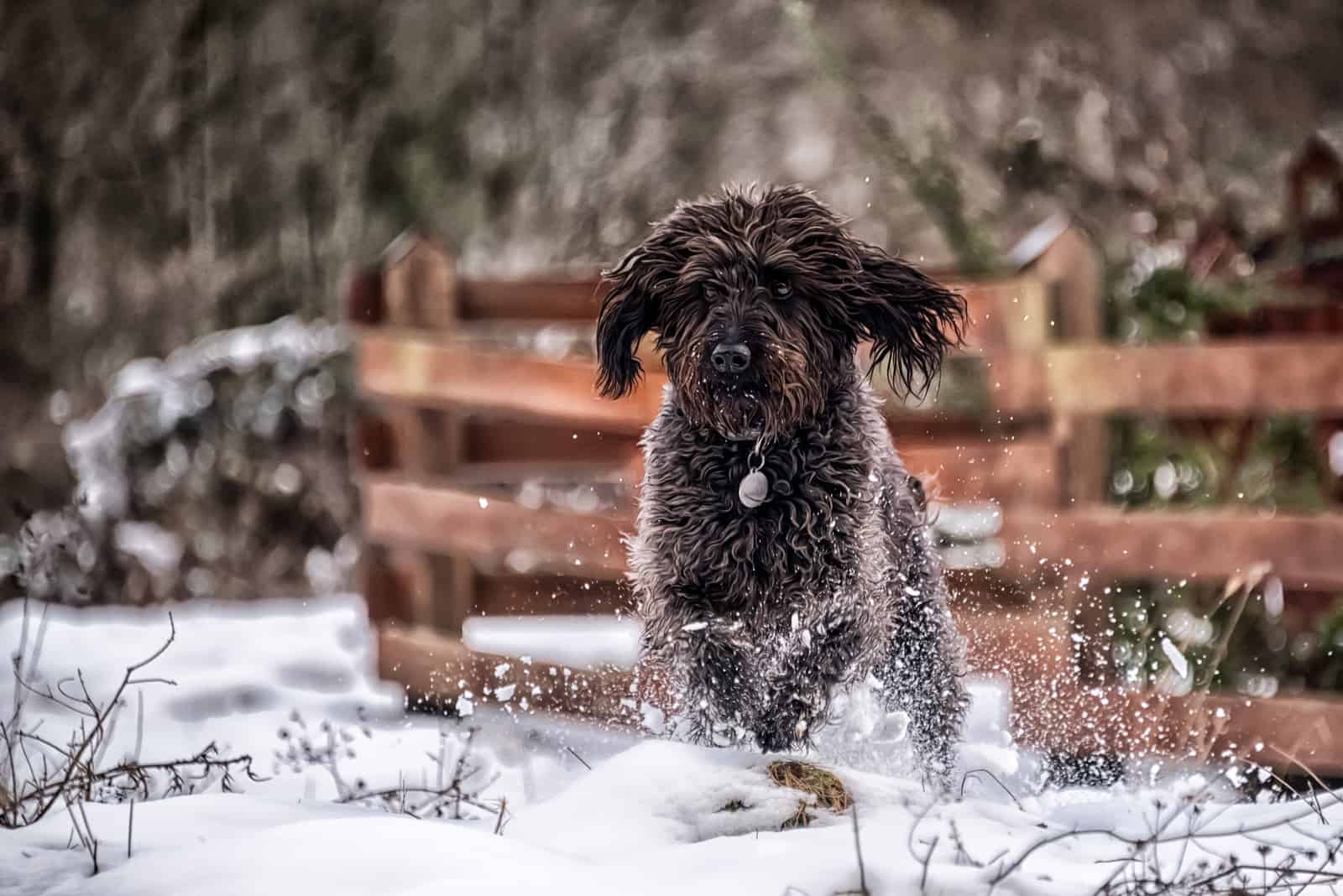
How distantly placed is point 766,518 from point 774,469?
18 cm

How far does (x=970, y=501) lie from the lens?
604 centimetres

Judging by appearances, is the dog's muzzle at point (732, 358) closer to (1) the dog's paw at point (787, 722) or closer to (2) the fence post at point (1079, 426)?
(1) the dog's paw at point (787, 722)

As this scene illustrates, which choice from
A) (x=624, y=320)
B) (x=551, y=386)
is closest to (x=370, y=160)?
(x=551, y=386)

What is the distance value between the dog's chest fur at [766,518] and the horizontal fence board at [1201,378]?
153cm

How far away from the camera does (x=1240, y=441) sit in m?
6.18

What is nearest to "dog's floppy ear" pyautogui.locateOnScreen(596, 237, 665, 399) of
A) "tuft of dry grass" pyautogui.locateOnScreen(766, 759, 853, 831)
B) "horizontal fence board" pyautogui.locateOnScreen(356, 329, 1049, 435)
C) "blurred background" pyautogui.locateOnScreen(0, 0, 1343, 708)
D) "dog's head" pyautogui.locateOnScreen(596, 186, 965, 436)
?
"dog's head" pyautogui.locateOnScreen(596, 186, 965, 436)

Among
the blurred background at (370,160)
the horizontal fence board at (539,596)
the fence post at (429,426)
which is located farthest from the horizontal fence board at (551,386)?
the blurred background at (370,160)

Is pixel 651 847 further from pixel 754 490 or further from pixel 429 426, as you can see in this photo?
pixel 429 426

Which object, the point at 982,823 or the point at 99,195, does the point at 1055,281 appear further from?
the point at 99,195

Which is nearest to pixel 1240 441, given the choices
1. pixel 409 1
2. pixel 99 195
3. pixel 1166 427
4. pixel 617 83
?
pixel 1166 427

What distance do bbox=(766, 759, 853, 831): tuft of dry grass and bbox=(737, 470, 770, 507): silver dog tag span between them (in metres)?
1.02

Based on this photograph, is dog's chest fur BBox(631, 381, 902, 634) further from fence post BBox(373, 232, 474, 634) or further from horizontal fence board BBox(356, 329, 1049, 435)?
fence post BBox(373, 232, 474, 634)

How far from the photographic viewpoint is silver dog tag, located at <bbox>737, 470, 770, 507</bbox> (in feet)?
14.0

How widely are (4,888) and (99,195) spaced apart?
31.7 feet
